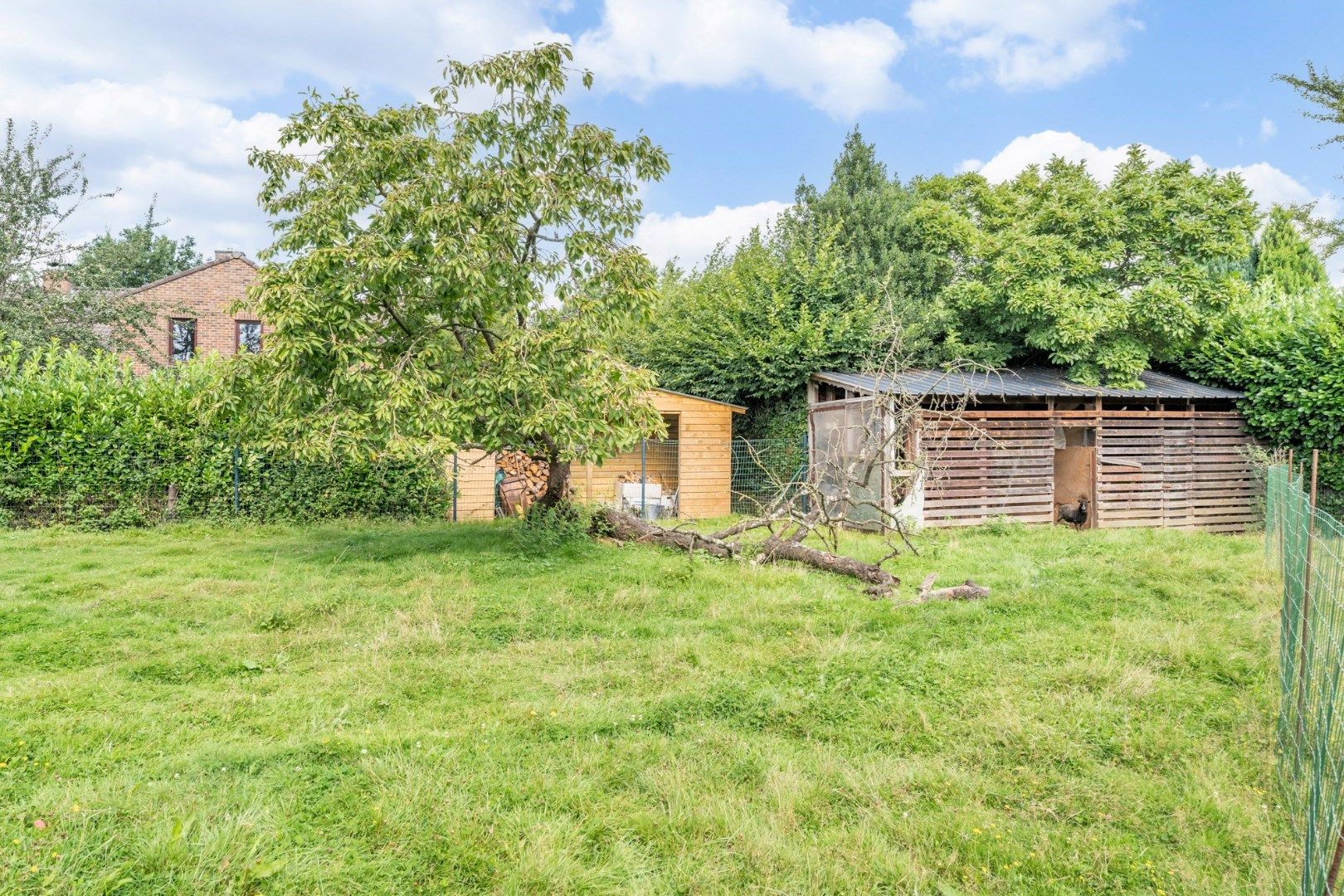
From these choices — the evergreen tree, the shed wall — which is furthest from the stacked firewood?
the evergreen tree

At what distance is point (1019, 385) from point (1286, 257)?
1738 cm

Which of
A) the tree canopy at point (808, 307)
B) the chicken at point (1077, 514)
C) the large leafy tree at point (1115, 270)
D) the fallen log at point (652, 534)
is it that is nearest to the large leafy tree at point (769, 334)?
the tree canopy at point (808, 307)

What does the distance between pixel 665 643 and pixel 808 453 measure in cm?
935

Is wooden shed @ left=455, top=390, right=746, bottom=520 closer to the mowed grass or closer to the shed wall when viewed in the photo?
the shed wall

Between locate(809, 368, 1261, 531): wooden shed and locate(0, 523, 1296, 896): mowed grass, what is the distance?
5.30 metres

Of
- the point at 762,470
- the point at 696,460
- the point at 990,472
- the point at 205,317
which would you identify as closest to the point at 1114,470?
the point at 990,472

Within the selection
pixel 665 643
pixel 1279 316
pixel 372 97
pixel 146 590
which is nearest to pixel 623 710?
pixel 665 643

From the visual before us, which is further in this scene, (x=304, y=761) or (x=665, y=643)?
(x=665, y=643)

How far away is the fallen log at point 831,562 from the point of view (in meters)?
7.51

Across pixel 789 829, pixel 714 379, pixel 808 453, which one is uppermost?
pixel 714 379

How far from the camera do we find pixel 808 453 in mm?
14609

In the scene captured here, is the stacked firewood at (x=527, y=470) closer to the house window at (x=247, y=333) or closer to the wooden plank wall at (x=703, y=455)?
the wooden plank wall at (x=703, y=455)

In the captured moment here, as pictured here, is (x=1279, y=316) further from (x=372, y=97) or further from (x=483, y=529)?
(x=372, y=97)

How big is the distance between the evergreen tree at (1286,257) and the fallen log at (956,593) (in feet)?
75.7
